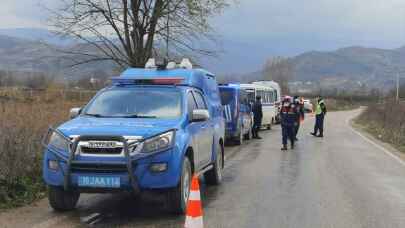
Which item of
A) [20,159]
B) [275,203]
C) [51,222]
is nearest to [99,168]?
[51,222]

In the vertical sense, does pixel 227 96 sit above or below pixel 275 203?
above

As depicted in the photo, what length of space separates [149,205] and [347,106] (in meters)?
97.7

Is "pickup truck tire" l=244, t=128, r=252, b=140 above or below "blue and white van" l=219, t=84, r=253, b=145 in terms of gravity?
below

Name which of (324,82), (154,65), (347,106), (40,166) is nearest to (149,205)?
(40,166)

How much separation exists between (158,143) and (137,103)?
61.1 inches

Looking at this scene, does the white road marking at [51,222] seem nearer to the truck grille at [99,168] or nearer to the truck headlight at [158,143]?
the truck grille at [99,168]

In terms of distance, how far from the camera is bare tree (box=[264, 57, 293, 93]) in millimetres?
128062

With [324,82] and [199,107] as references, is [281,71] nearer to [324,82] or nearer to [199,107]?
[324,82]

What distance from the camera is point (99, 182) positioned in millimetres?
7605

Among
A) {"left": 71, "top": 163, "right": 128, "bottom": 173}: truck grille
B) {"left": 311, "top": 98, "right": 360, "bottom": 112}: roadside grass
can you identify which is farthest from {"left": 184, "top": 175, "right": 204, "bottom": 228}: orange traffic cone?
{"left": 311, "top": 98, "right": 360, "bottom": 112}: roadside grass

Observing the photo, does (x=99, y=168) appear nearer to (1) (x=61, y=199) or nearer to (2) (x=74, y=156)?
(2) (x=74, y=156)

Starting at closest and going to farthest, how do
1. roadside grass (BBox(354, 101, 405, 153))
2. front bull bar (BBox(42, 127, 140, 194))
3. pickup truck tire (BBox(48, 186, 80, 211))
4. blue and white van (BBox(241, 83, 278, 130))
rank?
front bull bar (BBox(42, 127, 140, 194)), pickup truck tire (BBox(48, 186, 80, 211)), roadside grass (BBox(354, 101, 405, 153)), blue and white van (BBox(241, 83, 278, 130))

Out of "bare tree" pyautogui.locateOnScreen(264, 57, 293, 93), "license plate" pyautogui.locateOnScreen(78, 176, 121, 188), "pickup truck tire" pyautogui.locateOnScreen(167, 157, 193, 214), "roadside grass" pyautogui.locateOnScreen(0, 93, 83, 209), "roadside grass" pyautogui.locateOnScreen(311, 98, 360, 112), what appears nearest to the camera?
"license plate" pyautogui.locateOnScreen(78, 176, 121, 188)

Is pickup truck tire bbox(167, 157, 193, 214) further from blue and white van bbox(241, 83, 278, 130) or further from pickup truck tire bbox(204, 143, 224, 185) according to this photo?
blue and white van bbox(241, 83, 278, 130)
